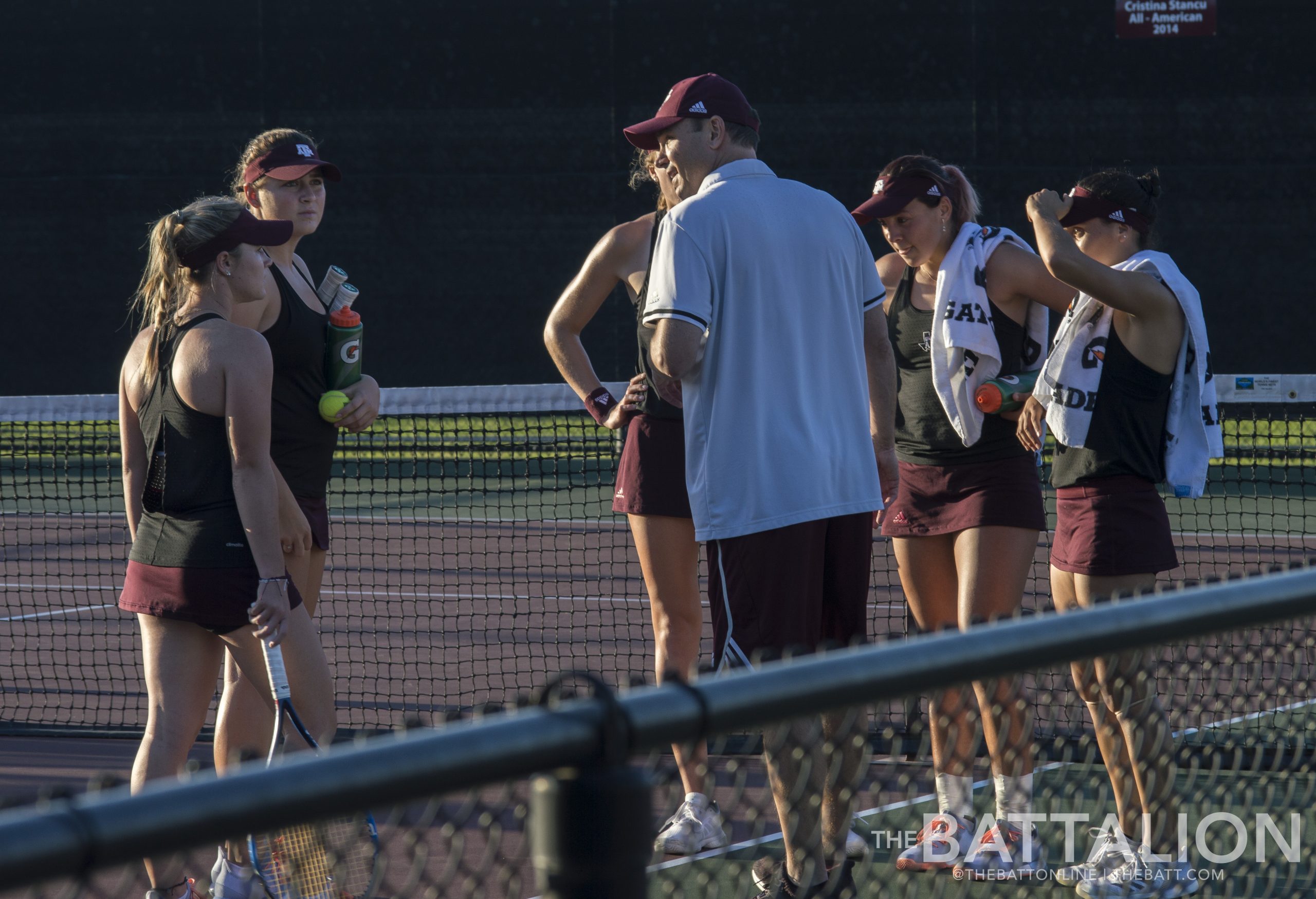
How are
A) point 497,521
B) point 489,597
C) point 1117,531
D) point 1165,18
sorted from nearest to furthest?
1. point 1117,531
2. point 489,597
3. point 497,521
4. point 1165,18

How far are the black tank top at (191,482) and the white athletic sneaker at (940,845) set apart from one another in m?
1.65

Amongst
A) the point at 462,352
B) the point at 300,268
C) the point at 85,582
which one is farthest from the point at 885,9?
the point at 300,268

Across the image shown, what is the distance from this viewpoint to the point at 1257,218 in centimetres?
1909

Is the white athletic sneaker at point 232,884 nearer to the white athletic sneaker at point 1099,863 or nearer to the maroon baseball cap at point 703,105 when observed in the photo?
the white athletic sneaker at point 1099,863

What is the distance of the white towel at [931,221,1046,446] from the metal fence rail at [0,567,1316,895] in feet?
7.86

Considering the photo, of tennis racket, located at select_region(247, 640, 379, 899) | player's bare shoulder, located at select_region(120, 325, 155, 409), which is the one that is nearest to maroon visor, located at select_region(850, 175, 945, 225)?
player's bare shoulder, located at select_region(120, 325, 155, 409)

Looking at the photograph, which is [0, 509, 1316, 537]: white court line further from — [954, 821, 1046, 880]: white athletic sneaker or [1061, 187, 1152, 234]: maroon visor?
[954, 821, 1046, 880]: white athletic sneaker

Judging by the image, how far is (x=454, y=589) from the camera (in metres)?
9.63

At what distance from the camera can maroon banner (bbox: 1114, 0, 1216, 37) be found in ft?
61.9

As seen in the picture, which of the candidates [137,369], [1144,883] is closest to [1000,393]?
[1144,883]

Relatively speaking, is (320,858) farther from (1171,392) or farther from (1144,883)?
(1171,392)

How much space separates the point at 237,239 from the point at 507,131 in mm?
16922

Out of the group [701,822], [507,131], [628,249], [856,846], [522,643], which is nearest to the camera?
[701,822]

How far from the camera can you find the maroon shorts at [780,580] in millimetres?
3488
